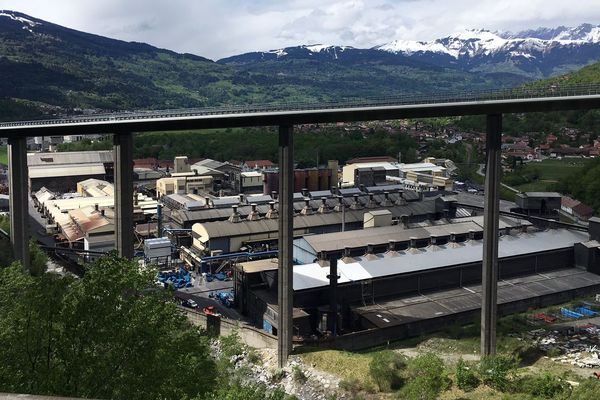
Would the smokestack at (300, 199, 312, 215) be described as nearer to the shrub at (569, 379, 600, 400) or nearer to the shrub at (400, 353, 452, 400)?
the shrub at (400, 353, 452, 400)

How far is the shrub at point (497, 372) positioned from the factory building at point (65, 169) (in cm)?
5778

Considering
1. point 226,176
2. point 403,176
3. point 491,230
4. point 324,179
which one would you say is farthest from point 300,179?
point 491,230

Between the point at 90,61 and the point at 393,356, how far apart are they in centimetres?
19970

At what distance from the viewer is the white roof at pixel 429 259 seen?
29.2 metres

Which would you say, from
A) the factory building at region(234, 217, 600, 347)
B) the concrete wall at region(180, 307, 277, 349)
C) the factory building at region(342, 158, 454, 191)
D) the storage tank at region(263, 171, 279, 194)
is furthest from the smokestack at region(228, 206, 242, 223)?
the factory building at region(342, 158, 454, 191)

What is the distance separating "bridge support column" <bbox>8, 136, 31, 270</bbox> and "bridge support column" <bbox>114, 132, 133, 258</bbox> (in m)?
8.20

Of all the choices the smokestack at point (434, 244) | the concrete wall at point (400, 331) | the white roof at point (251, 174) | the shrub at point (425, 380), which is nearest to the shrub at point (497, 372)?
the shrub at point (425, 380)


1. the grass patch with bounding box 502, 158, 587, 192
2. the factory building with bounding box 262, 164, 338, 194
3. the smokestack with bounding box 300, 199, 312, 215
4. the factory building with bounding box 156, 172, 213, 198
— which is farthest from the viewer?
the grass patch with bounding box 502, 158, 587, 192

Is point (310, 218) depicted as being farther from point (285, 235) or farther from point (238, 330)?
point (285, 235)

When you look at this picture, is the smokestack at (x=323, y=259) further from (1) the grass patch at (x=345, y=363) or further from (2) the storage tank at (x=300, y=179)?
(2) the storage tank at (x=300, y=179)

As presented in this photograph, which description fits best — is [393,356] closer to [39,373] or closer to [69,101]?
[39,373]

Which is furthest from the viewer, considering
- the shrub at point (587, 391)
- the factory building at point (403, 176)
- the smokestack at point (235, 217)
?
the factory building at point (403, 176)

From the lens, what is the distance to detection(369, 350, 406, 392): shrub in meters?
20.6

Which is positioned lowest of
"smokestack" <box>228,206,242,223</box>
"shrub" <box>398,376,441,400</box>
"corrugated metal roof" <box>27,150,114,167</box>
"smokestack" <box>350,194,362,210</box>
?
"shrub" <box>398,376,441,400</box>
